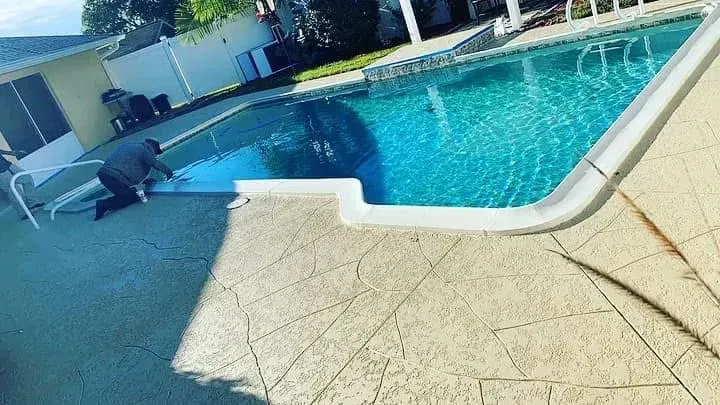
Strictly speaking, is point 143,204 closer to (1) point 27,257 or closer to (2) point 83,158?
(1) point 27,257

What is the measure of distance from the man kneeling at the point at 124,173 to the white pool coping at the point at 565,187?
84.9 inches

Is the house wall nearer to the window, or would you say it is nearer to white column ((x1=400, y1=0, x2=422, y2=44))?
white column ((x1=400, y1=0, x2=422, y2=44))

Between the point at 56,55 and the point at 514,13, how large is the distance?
1454cm

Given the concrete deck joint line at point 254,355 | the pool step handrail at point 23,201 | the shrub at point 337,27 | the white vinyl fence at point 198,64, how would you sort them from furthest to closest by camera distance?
the white vinyl fence at point 198,64 → the shrub at point 337,27 → the pool step handrail at point 23,201 → the concrete deck joint line at point 254,355

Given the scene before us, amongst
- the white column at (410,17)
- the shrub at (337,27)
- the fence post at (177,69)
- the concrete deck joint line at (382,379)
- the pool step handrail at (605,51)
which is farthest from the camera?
the fence post at (177,69)

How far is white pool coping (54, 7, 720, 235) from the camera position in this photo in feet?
16.4

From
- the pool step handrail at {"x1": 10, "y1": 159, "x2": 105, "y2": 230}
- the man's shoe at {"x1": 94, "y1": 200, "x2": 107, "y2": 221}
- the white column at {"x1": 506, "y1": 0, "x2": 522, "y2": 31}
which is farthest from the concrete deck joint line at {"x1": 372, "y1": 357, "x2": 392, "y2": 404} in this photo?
the white column at {"x1": 506, "y1": 0, "x2": 522, "y2": 31}

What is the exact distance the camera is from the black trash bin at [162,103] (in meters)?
22.0

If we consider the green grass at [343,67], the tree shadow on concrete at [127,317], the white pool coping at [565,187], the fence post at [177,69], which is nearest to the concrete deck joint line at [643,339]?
the white pool coping at [565,187]

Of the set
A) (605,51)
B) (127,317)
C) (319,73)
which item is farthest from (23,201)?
(605,51)

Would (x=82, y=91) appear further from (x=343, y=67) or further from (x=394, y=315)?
(x=394, y=315)

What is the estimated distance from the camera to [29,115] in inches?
654

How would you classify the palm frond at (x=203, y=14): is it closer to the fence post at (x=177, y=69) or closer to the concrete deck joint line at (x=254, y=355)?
the fence post at (x=177, y=69)

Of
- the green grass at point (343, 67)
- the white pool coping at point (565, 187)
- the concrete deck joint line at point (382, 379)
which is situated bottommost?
the concrete deck joint line at point (382, 379)
